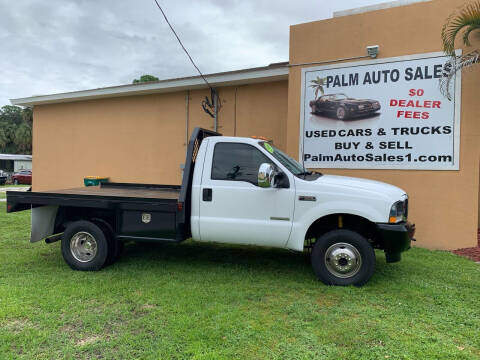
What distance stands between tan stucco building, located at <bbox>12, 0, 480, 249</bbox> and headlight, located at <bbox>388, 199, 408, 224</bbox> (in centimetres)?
284

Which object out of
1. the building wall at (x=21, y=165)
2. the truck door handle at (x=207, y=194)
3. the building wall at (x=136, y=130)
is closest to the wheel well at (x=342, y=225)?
the truck door handle at (x=207, y=194)

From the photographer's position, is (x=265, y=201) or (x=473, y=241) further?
(x=473, y=241)

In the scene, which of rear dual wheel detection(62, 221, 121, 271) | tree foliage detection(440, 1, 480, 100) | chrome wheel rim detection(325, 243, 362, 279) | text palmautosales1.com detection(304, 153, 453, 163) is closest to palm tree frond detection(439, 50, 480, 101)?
tree foliage detection(440, 1, 480, 100)

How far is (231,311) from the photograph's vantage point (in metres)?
4.04

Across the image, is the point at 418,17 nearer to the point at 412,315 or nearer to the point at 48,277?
the point at 412,315

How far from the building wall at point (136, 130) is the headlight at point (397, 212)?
4841 millimetres

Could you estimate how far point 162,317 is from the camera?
12.8 ft

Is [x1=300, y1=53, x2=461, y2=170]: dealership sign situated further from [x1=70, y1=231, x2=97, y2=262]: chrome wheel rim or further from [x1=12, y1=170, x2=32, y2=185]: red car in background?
[x1=12, y1=170, x2=32, y2=185]: red car in background

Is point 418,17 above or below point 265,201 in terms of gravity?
above

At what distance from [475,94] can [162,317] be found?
7.03m

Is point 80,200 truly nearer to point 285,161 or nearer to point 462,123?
point 285,161

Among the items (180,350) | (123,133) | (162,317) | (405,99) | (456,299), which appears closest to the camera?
(180,350)

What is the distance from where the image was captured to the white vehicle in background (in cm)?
477

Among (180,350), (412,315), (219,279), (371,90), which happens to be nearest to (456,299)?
(412,315)
